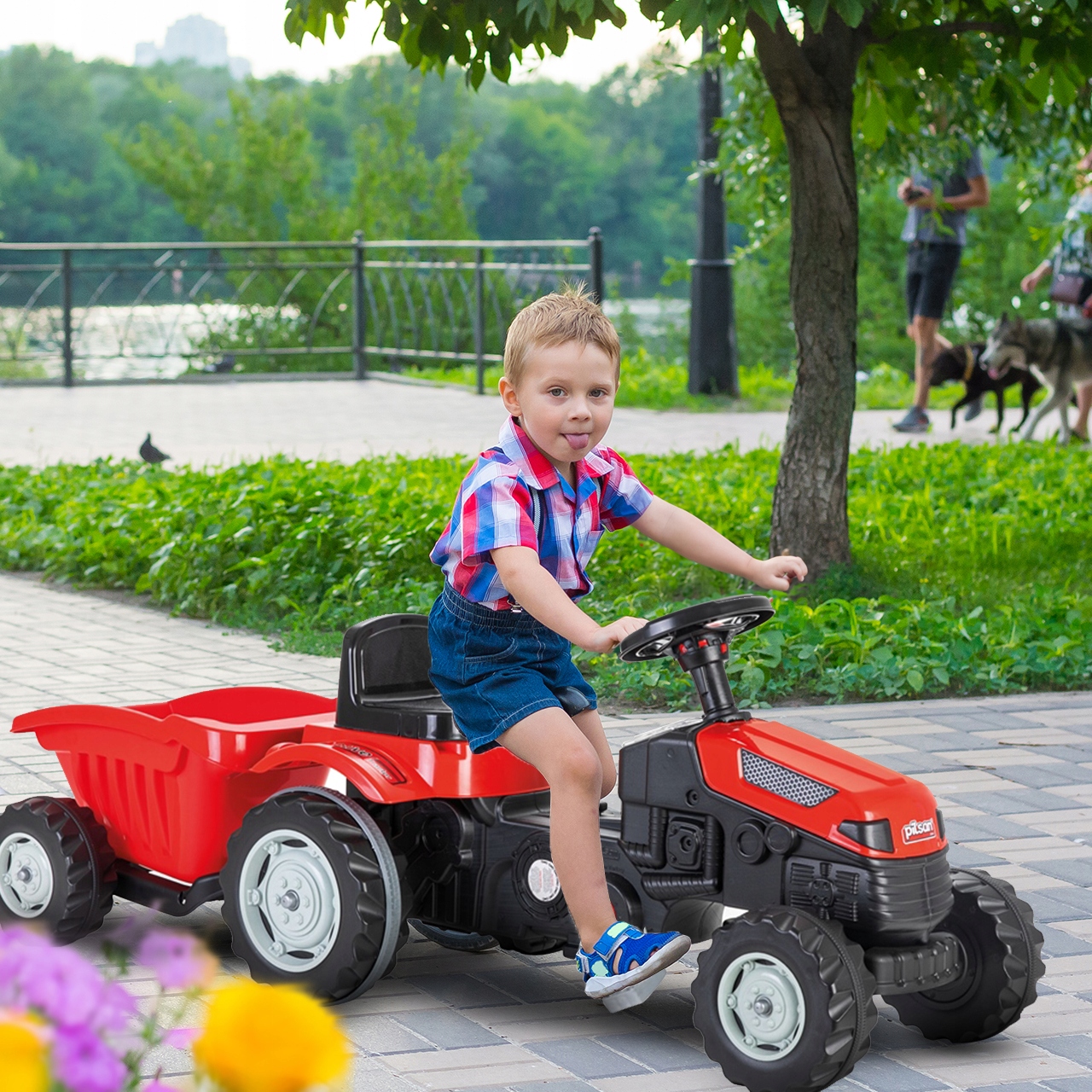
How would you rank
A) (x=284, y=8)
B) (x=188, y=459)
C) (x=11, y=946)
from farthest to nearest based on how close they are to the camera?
(x=188, y=459) → (x=284, y=8) → (x=11, y=946)

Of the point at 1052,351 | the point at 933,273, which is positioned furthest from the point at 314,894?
the point at 933,273

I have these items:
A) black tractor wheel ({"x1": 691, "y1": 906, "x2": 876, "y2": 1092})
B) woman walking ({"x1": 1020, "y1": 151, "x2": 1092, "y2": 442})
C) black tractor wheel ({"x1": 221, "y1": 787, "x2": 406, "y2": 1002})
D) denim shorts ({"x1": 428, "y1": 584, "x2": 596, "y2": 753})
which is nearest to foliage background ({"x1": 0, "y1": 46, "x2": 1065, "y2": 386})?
woman walking ({"x1": 1020, "y1": 151, "x2": 1092, "y2": 442})

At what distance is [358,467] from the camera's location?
8.97 m

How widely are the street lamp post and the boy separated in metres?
10.4

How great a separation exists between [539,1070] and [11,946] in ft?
6.16

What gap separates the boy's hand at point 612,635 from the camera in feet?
8.54

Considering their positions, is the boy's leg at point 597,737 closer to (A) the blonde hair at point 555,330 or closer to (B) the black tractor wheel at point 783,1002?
(B) the black tractor wheel at point 783,1002

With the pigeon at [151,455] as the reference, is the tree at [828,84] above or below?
above

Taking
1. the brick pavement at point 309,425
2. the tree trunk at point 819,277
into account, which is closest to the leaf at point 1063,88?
the tree trunk at point 819,277

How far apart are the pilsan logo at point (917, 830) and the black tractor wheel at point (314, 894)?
878 mm

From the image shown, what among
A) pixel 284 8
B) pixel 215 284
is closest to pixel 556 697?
pixel 284 8

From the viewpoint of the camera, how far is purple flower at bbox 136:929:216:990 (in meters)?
1.03

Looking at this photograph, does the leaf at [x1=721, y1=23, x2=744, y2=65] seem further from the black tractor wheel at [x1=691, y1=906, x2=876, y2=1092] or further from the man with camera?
the man with camera

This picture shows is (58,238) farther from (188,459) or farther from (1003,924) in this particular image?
(1003,924)
